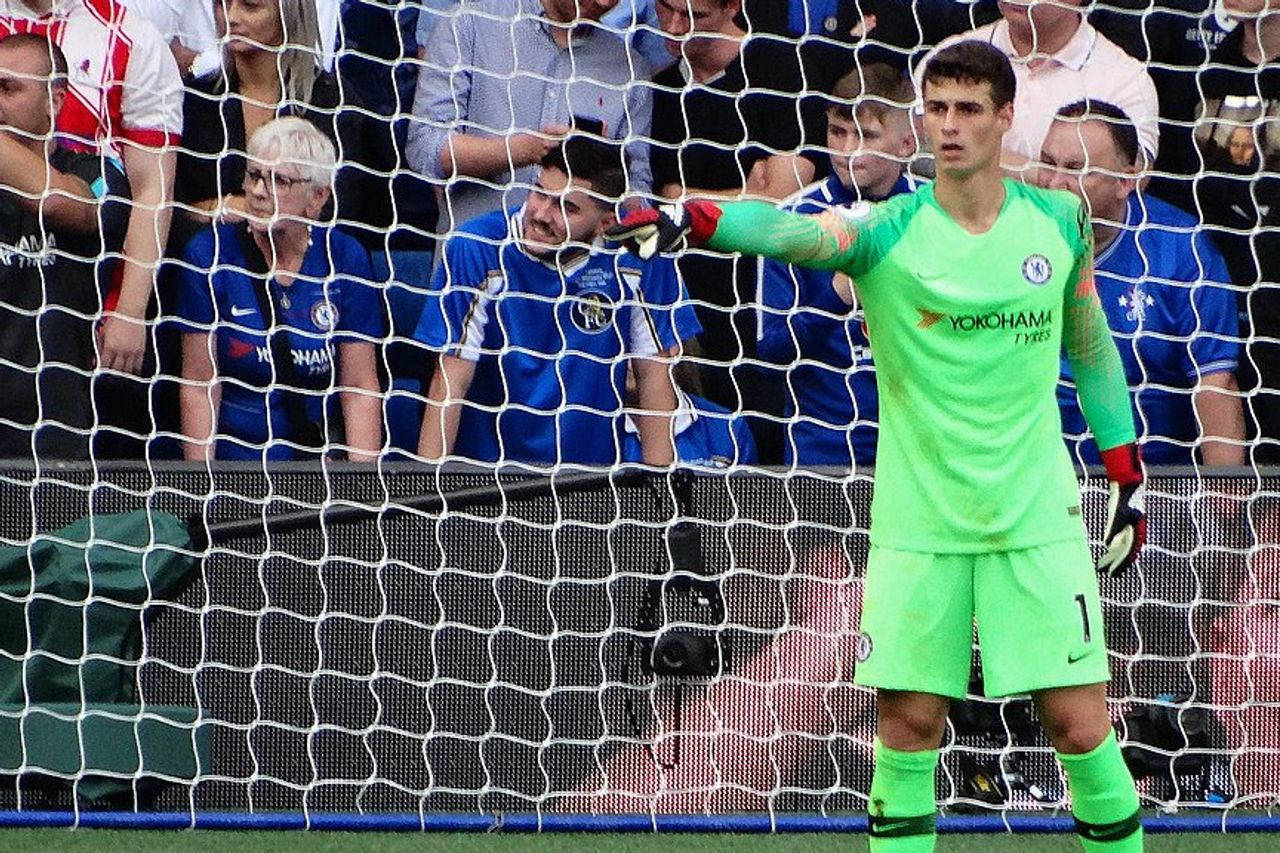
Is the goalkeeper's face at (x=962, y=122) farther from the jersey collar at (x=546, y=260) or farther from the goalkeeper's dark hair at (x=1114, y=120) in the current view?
the jersey collar at (x=546, y=260)

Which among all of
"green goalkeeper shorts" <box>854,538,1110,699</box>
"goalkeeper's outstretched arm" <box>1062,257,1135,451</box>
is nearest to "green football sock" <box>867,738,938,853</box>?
"green goalkeeper shorts" <box>854,538,1110,699</box>

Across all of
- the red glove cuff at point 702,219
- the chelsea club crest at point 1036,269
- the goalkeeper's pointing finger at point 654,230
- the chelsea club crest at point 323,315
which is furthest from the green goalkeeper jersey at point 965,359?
the chelsea club crest at point 323,315

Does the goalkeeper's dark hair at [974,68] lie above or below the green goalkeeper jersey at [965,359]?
above

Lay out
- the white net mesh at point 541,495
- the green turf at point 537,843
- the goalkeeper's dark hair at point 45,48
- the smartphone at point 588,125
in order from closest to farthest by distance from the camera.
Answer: the green turf at point 537,843, the white net mesh at point 541,495, the goalkeeper's dark hair at point 45,48, the smartphone at point 588,125

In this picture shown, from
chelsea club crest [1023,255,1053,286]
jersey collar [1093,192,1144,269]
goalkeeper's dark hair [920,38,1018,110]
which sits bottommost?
chelsea club crest [1023,255,1053,286]

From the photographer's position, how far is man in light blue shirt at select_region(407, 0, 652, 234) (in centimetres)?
527

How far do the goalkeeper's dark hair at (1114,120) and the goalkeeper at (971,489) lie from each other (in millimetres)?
1469

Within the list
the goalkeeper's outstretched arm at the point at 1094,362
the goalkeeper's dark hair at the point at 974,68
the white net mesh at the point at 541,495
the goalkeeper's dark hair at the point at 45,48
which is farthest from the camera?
the goalkeeper's dark hair at the point at 45,48

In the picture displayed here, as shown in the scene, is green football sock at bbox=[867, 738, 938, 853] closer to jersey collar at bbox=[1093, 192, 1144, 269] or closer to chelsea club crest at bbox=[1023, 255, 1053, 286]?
chelsea club crest at bbox=[1023, 255, 1053, 286]

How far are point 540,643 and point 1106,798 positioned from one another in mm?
1610

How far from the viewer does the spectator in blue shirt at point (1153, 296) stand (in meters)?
4.98

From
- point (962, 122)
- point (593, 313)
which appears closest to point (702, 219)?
A: point (962, 122)

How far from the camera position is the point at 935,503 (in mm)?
3549

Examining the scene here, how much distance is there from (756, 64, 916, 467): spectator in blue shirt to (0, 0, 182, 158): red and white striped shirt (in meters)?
1.61
